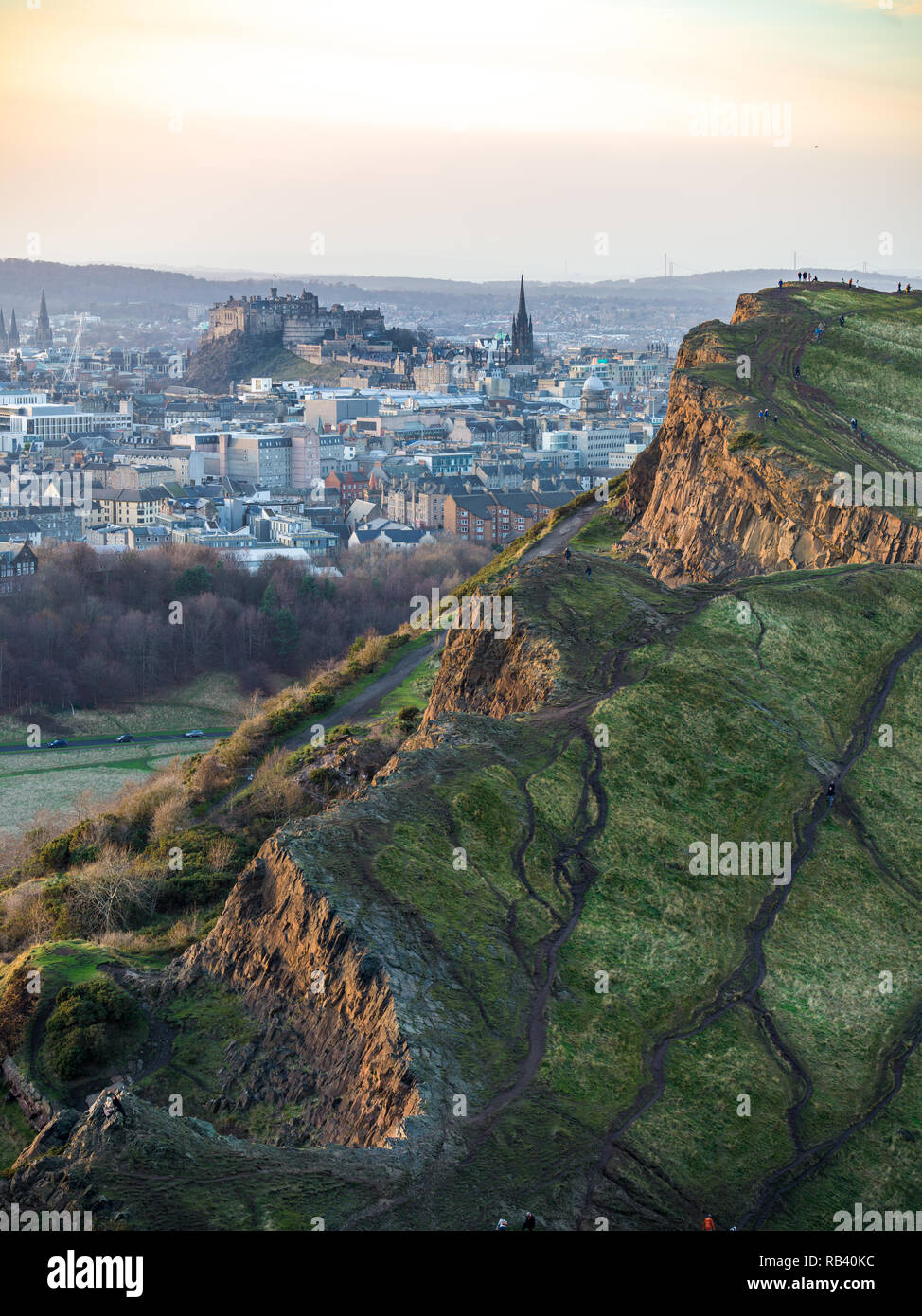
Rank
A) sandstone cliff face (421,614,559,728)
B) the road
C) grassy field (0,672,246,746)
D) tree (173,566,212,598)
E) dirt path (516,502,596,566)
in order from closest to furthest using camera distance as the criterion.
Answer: sandstone cliff face (421,614,559,728) → dirt path (516,502,596,566) → the road → grassy field (0,672,246,746) → tree (173,566,212,598)

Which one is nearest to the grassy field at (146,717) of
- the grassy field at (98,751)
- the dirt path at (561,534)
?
the grassy field at (98,751)

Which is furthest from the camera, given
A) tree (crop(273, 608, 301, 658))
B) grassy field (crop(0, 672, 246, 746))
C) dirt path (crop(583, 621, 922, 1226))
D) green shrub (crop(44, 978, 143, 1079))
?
tree (crop(273, 608, 301, 658))

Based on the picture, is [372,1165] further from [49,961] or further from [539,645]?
[539,645]

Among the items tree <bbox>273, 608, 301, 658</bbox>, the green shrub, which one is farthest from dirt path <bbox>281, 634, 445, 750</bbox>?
tree <bbox>273, 608, 301, 658</bbox>

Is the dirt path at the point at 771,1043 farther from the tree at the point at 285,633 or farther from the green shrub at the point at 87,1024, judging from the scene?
the tree at the point at 285,633

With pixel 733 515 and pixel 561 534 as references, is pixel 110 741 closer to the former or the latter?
pixel 561 534

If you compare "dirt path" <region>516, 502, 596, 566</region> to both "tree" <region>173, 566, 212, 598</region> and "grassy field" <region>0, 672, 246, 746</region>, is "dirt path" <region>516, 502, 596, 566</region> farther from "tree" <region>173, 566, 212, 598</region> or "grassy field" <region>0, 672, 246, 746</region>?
"tree" <region>173, 566, 212, 598</region>

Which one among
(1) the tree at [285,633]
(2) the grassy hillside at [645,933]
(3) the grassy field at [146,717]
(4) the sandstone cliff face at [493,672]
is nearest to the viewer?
(2) the grassy hillside at [645,933]
